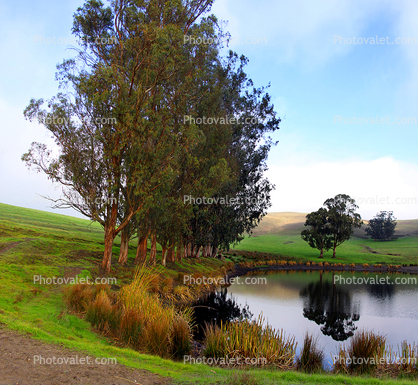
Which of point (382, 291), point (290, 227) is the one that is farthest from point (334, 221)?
point (290, 227)

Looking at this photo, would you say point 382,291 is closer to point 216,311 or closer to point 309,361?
point 216,311

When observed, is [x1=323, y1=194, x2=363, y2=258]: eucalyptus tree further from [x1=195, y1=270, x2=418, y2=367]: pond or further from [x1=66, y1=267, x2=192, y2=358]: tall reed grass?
[x1=66, y1=267, x2=192, y2=358]: tall reed grass

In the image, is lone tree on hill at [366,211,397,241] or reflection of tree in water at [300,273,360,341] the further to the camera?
lone tree on hill at [366,211,397,241]

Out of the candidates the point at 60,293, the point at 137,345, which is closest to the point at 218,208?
the point at 60,293

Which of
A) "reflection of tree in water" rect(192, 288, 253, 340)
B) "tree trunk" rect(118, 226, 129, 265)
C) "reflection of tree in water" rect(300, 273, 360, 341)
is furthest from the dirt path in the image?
"tree trunk" rect(118, 226, 129, 265)

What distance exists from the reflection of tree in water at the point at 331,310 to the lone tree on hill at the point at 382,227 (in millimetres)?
98052

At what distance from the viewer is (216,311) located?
20.4 metres

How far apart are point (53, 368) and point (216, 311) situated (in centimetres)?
1459

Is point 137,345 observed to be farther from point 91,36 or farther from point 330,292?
point 330,292

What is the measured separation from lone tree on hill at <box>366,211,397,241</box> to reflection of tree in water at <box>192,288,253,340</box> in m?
113

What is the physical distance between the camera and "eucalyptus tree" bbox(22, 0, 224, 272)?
18.7 metres

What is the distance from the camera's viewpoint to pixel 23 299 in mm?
12180

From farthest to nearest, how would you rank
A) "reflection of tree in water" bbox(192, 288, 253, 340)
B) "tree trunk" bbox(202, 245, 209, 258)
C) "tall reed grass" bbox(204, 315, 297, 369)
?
1. "tree trunk" bbox(202, 245, 209, 258)
2. "reflection of tree in water" bbox(192, 288, 253, 340)
3. "tall reed grass" bbox(204, 315, 297, 369)

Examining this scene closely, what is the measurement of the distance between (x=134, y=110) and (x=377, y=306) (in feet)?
81.1
